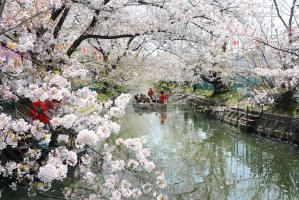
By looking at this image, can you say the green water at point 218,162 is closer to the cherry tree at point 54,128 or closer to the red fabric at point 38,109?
the red fabric at point 38,109

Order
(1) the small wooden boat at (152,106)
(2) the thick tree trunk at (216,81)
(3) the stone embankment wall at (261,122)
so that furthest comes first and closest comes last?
1. (2) the thick tree trunk at (216,81)
2. (1) the small wooden boat at (152,106)
3. (3) the stone embankment wall at (261,122)

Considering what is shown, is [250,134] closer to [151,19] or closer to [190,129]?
[190,129]

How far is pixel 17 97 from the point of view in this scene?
17.8 feet

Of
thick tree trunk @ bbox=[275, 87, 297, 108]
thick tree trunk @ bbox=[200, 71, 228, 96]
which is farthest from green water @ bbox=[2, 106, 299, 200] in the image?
thick tree trunk @ bbox=[200, 71, 228, 96]

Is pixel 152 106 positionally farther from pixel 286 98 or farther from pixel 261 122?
pixel 286 98

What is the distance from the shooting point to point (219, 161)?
1382 cm

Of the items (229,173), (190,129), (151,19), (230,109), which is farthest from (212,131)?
(151,19)

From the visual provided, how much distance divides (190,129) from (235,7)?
1157 centimetres

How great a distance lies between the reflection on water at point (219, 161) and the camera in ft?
33.9

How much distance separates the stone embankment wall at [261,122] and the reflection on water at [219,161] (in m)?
0.48

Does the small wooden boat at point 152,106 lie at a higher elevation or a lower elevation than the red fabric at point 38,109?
lower

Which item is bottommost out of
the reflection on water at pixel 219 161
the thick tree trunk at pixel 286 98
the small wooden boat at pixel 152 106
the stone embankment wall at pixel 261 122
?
the reflection on water at pixel 219 161

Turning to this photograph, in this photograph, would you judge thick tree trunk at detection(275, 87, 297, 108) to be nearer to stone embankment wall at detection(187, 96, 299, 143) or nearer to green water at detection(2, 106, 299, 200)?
stone embankment wall at detection(187, 96, 299, 143)

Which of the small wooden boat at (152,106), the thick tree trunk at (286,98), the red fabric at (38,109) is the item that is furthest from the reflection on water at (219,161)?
the small wooden boat at (152,106)
